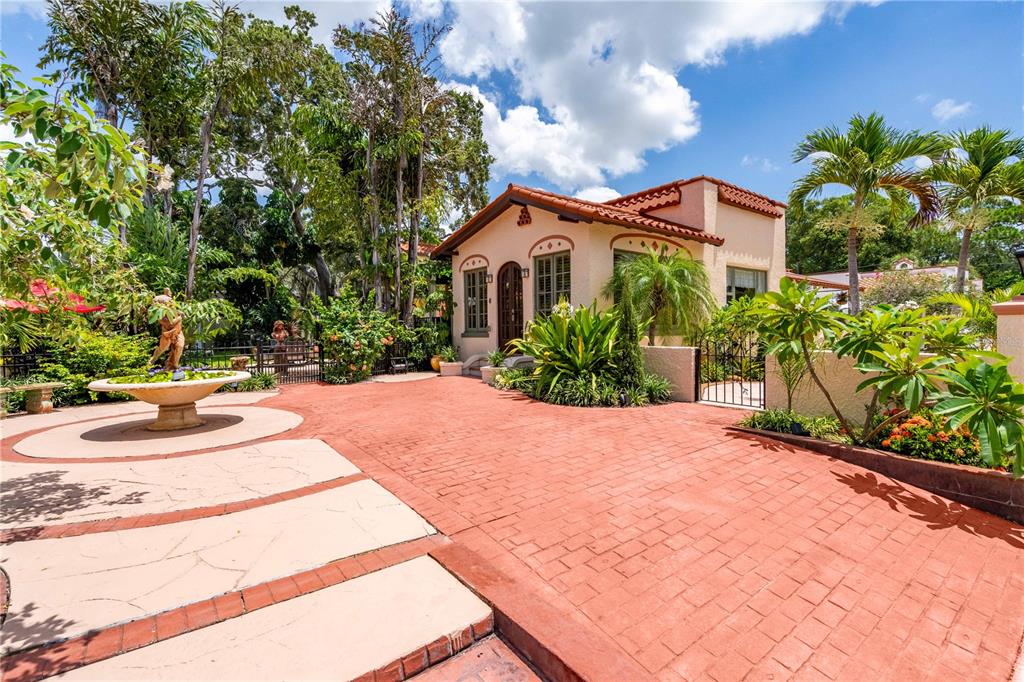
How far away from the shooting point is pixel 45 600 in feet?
7.87

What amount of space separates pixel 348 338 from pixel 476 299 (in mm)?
4421

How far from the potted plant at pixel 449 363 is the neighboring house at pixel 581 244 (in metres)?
0.47

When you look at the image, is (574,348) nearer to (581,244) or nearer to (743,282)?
(581,244)

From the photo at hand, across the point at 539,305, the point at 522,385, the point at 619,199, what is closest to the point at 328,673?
the point at 522,385

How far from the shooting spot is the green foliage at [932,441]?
169 inches

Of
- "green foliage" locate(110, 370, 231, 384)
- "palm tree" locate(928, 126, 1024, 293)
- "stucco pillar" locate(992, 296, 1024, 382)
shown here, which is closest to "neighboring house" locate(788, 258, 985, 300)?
"palm tree" locate(928, 126, 1024, 293)

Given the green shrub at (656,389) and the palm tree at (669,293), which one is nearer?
the green shrub at (656,389)

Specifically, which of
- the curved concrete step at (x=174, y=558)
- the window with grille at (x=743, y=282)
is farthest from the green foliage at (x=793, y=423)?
the window with grille at (x=743, y=282)

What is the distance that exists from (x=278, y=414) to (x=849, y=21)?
11.9m

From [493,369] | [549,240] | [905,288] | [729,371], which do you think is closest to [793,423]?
[729,371]

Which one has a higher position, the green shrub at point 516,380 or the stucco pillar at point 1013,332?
the stucco pillar at point 1013,332

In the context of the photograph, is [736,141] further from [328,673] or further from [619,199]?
[328,673]

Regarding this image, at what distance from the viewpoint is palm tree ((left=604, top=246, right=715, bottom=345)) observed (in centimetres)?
994

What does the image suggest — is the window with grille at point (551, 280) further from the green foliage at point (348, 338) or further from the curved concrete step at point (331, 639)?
the curved concrete step at point (331, 639)
